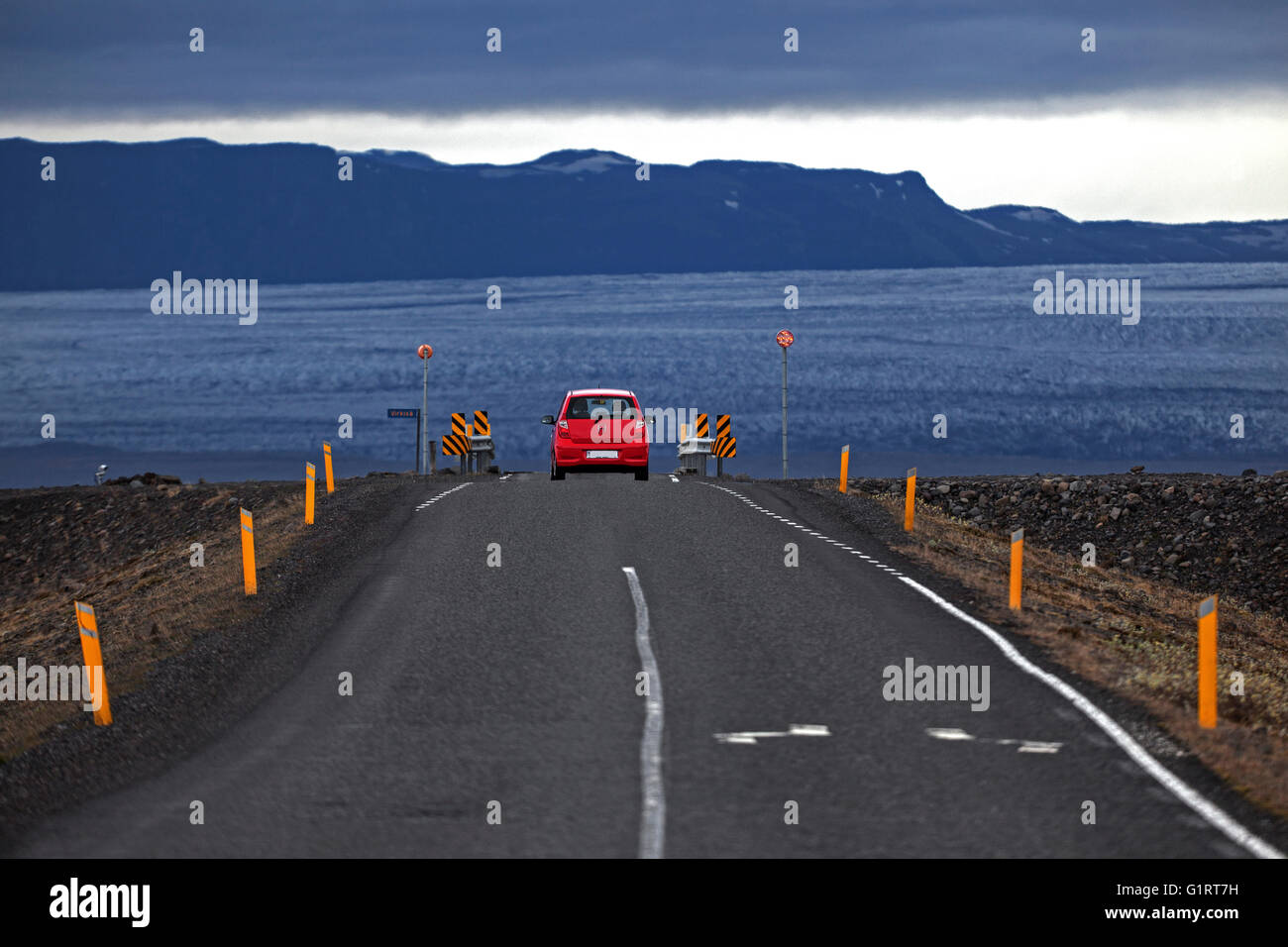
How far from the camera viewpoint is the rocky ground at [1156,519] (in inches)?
1259

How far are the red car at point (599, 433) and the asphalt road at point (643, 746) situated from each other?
12.2 meters

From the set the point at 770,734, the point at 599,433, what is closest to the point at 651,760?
the point at 770,734

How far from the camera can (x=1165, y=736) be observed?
37.1ft

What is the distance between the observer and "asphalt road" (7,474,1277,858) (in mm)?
8688

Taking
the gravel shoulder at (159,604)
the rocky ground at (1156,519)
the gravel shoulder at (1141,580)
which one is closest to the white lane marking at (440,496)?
the gravel shoulder at (159,604)

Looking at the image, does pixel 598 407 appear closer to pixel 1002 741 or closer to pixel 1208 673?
pixel 1208 673

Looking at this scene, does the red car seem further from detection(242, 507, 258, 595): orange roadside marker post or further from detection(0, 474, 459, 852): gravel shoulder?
detection(242, 507, 258, 595): orange roadside marker post

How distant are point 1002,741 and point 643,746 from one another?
270 centimetres

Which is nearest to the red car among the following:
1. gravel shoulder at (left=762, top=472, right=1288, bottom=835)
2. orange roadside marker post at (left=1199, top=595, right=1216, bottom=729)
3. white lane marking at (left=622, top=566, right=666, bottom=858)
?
gravel shoulder at (left=762, top=472, right=1288, bottom=835)

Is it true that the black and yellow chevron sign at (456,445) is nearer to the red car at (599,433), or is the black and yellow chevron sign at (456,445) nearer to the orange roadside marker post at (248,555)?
the red car at (599,433)

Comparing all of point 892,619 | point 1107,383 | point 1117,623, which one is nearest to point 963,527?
point 1117,623

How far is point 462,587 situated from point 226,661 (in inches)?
156
